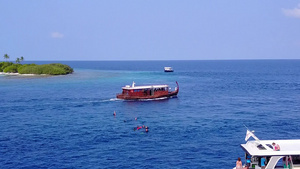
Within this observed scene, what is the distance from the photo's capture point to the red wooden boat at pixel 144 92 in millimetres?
94312

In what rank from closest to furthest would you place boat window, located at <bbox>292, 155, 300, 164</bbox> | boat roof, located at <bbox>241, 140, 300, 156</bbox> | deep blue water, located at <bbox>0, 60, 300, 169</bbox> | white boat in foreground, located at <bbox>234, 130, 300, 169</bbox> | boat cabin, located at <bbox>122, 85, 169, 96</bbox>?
white boat in foreground, located at <bbox>234, 130, 300, 169</bbox> < boat roof, located at <bbox>241, 140, 300, 156</bbox> < boat window, located at <bbox>292, 155, 300, 164</bbox> < deep blue water, located at <bbox>0, 60, 300, 169</bbox> < boat cabin, located at <bbox>122, 85, 169, 96</bbox>

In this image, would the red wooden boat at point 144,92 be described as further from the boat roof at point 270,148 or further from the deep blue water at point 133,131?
the boat roof at point 270,148

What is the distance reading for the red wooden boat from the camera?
94.3 metres

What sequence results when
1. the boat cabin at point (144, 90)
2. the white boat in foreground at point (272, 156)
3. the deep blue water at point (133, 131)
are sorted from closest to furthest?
the white boat in foreground at point (272, 156) → the deep blue water at point (133, 131) → the boat cabin at point (144, 90)

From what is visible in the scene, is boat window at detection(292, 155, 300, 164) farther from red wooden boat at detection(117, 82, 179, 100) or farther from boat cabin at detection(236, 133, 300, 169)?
red wooden boat at detection(117, 82, 179, 100)

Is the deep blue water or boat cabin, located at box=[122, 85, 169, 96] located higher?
boat cabin, located at box=[122, 85, 169, 96]

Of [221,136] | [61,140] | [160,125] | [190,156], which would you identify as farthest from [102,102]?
[190,156]

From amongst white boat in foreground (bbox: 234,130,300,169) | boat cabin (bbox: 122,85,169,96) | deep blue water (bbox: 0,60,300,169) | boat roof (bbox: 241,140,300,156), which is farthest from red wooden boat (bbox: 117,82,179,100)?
white boat in foreground (bbox: 234,130,300,169)

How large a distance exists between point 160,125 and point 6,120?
29.9 m

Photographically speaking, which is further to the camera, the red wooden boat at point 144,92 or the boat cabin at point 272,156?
the red wooden boat at point 144,92

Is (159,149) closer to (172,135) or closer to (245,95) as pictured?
(172,135)

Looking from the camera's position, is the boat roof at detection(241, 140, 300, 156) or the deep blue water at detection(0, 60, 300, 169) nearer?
the boat roof at detection(241, 140, 300, 156)

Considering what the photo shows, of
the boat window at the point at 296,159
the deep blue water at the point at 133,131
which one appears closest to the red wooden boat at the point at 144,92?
the deep blue water at the point at 133,131

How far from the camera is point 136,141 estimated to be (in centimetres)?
5222
